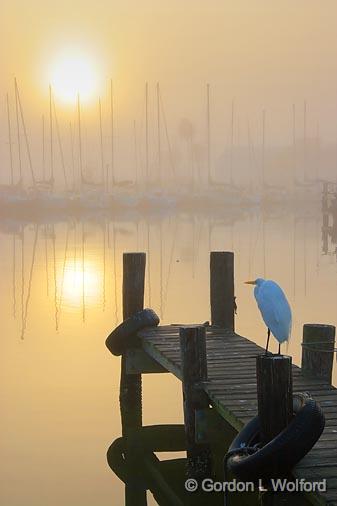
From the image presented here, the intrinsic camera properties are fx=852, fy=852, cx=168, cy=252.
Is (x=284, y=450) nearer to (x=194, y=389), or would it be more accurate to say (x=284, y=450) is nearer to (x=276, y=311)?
(x=276, y=311)

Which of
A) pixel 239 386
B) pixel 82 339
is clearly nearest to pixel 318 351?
pixel 239 386

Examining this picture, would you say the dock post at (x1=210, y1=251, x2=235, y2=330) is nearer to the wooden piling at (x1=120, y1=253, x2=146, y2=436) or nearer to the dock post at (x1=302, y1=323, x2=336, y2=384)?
the wooden piling at (x1=120, y1=253, x2=146, y2=436)

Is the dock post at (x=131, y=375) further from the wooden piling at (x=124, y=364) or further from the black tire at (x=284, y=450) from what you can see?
the black tire at (x=284, y=450)

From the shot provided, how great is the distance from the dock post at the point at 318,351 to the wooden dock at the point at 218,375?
0.03 feet

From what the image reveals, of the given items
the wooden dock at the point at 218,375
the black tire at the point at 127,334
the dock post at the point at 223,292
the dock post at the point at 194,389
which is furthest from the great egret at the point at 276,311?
the black tire at the point at 127,334

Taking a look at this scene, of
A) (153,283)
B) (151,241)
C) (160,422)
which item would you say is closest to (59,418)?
(160,422)

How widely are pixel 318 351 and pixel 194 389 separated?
1.39 m

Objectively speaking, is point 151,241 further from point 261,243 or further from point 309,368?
point 309,368

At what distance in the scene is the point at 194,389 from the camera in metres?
8.84

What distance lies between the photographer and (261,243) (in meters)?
50.2

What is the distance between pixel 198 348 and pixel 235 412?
1171 mm

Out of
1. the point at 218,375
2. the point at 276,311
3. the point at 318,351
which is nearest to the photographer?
the point at 276,311

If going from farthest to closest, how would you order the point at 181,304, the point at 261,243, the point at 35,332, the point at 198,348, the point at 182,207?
the point at 182,207 → the point at 261,243 → the point at 181,304 → the point at 35,332 → the point at 198,348

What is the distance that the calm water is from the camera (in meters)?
10.1
